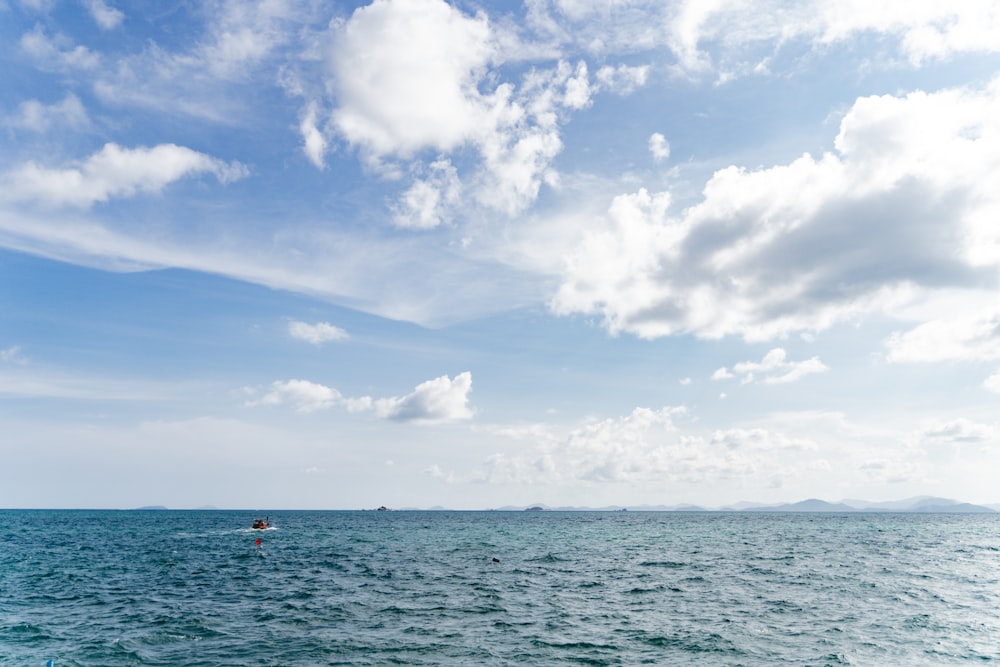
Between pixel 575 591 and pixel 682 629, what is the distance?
15939 mm

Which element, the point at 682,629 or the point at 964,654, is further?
the point at 682,629

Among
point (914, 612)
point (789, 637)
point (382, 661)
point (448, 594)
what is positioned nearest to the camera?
point (382, 661)

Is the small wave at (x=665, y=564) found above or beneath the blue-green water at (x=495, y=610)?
beneath

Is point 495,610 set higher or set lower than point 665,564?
higher

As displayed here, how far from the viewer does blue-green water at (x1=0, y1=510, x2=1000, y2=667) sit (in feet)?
111

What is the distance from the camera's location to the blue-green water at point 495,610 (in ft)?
111

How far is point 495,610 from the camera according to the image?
146ft

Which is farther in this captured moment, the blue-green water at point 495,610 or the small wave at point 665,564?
the small wave at point 665,564

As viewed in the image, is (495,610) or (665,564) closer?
(495,610)

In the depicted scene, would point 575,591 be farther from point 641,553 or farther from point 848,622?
point 641,553

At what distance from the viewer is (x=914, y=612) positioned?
4572cm

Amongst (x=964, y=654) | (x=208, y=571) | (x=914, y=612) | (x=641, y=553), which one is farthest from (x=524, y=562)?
(x=964, y=654)

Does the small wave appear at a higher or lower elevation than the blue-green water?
lower

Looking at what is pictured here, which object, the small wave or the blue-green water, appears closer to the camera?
the blue-green water
